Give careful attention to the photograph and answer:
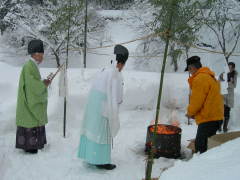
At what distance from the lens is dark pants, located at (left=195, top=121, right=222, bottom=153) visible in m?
4.60

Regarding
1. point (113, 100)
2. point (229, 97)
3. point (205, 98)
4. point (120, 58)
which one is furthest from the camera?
point (229, 97)

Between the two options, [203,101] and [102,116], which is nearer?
[203,101]

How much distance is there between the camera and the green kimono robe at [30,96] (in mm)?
5379

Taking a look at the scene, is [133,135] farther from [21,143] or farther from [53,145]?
[21,143]

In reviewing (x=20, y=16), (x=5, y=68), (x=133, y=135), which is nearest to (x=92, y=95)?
(x=133, y=135)

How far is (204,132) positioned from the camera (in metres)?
4.63

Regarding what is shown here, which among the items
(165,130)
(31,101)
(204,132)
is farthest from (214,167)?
(31,101)

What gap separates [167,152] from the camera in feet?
17.6

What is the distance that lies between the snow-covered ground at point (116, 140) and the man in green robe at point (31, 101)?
237mm

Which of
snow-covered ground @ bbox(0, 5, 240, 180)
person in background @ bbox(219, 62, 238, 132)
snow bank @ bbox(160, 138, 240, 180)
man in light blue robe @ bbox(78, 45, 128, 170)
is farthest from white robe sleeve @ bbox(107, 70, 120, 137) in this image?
person in background @ bbox(219, 62, 238, 132)

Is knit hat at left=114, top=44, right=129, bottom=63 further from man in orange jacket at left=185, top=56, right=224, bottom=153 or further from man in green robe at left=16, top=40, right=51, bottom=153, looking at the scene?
man in green robe at left=16, top=40, right=51, bottom=153

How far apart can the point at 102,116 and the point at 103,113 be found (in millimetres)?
66

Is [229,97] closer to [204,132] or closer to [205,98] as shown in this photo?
[204,132]

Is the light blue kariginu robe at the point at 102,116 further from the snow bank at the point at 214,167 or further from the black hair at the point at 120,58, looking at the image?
the snow bank at the point at 214,167
